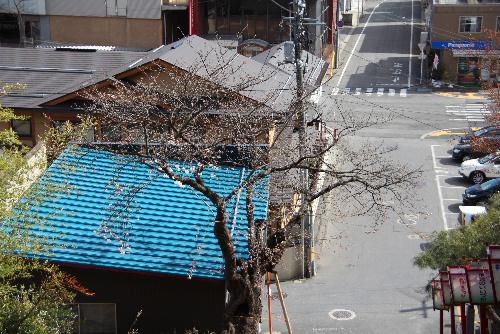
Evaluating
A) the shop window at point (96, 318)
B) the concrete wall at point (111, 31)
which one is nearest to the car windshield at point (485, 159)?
the shop window at point (96, 318)

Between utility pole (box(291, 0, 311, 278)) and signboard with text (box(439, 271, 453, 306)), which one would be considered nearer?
signboard with text (box(439, 271, 453, 306))

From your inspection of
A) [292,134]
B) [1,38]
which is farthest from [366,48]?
[292,134]

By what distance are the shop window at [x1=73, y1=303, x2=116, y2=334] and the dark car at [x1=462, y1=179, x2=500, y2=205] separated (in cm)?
1727

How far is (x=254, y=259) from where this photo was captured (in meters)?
14.4

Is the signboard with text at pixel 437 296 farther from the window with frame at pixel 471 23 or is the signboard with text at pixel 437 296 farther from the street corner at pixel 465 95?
the window with frame at pixel 471 23

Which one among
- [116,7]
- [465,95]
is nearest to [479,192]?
[465,95]

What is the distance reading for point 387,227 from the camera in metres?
28.5

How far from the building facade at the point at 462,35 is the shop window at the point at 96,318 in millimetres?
39779

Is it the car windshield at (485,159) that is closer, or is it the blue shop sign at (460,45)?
the car windshield at (485,159)

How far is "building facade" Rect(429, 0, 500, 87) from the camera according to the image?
52000mm

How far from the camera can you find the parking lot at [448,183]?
29.5 metres

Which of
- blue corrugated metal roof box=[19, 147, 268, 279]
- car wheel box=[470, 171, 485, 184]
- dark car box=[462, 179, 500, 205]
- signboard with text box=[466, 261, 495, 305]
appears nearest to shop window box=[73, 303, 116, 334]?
blue corrugated metal roof box=[19, 147, 268, 279]

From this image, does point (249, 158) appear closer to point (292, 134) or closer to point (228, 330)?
point (228, 330)

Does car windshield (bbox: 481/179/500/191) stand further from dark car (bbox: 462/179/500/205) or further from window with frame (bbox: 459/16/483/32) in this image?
window with frame (bbox: 459/16/483/32)
